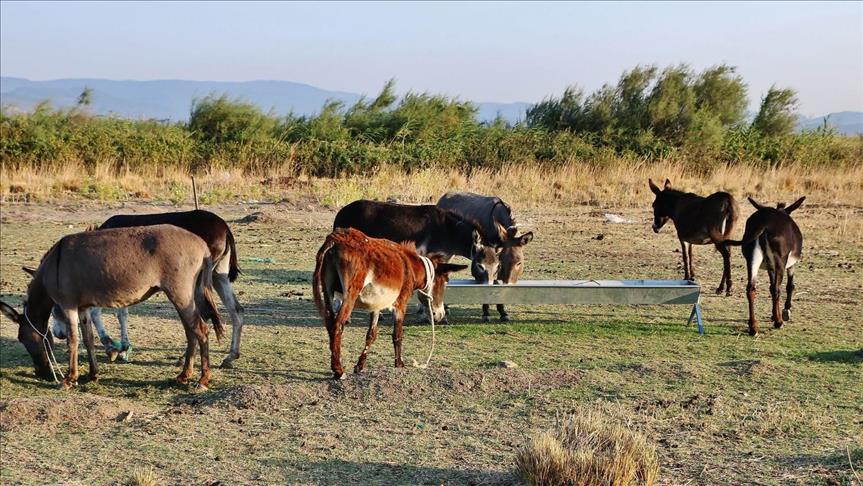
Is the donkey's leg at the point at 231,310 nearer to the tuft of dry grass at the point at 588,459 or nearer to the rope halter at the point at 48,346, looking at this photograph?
the rope halter at the point at 48,346

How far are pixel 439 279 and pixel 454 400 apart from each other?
240cm

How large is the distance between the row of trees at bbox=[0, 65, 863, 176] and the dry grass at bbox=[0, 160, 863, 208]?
105 cm

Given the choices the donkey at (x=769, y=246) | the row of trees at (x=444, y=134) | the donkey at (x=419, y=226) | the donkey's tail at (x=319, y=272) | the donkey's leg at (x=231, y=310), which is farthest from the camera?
the row of trees at (x=444, y=134)

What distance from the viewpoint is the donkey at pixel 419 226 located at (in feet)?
41.5

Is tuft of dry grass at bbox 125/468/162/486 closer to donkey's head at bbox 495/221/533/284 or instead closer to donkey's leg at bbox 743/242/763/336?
donkey's head at bbox 495/221/533/284

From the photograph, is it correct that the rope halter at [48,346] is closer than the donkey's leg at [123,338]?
Yes

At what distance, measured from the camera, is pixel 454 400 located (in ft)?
28.2

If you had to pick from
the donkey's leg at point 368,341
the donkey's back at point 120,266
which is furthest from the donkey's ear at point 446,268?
the donkey's back at point 120,266

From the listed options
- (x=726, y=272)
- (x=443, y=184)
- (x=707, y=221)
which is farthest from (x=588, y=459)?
(x=443, y=184)

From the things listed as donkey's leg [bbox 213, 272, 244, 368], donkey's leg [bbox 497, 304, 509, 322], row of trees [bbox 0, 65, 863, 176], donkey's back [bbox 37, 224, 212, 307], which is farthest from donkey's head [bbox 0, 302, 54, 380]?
row of trees [bbox 0, 65, 863, 176]

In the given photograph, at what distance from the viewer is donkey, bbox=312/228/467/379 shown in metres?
9.09

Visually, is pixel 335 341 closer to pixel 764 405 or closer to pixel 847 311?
pixel 764 405

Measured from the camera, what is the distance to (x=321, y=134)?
1337 inches

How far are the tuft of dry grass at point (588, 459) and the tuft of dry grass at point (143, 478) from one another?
7.61 feet
